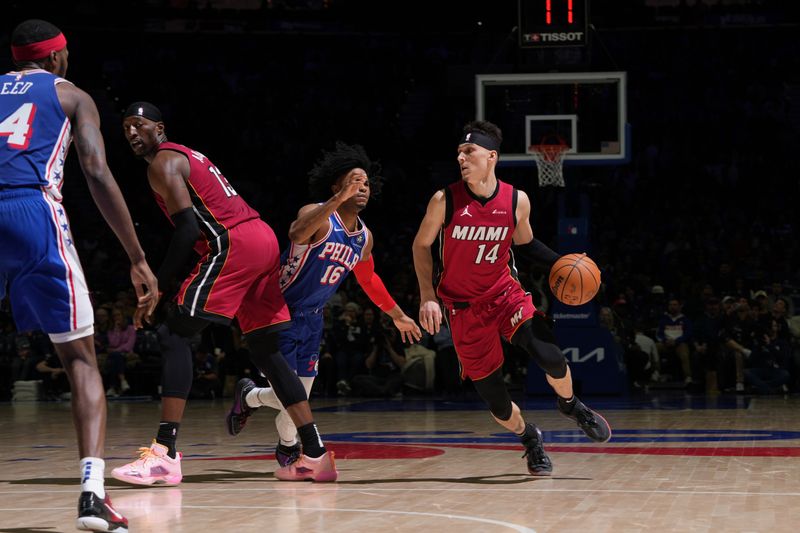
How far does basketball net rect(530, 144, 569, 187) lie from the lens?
13.2 m

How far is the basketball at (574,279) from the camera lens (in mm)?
6320

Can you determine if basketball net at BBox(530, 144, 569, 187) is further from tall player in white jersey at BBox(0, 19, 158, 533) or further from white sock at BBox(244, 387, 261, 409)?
tall player in white jersey at BBox(0, 19, 158, 533)

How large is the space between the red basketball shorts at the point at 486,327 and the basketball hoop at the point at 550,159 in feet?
23.4

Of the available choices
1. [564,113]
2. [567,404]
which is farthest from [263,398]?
[564,113]

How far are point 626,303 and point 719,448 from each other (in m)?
8.53

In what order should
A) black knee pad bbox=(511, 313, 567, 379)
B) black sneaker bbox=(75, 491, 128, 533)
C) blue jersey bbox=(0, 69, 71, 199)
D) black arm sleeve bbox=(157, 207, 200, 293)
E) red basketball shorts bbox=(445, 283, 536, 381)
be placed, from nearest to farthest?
black sneaker bbox=(75, 491, 128, 533), blue jersey bbox=(0, 69, 71, 199), black arm sleeve bbox=(157, 207, 200, 293), black knee pad bbox=(511, 313, 567, 379), red basketball shorts bbox=(445, 283, 536, 381)

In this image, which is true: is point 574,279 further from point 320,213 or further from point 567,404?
point 320,213

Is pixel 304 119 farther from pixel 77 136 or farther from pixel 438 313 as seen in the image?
pixel 77 136

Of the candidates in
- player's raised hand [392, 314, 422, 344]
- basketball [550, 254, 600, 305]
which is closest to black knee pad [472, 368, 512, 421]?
player's raised hand [392, 314, 422, 344]

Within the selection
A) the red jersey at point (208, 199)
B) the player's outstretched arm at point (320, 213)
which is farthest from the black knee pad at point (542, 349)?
the red jersey at point (208, 199)

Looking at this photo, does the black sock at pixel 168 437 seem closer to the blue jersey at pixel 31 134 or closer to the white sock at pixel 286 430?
the white sock at pixel 286 430

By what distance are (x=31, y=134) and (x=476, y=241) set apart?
2704 millimetres

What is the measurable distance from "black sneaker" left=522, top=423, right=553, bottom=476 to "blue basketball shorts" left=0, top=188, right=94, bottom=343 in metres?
2.76

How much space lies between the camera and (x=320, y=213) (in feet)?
19.1
